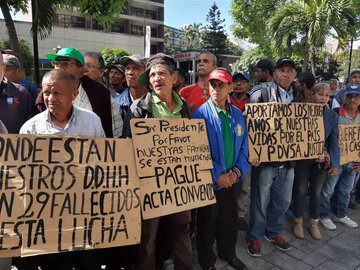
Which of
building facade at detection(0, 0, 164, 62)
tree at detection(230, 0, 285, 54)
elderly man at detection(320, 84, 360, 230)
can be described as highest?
building facade at detection(0, 0, 164, 62)

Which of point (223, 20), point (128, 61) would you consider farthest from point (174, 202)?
point (223, 20)

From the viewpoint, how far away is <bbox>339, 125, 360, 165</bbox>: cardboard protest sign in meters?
4.06

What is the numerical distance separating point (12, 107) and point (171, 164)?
1.63 meters

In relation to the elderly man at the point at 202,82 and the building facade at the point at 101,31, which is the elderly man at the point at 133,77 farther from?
the building facade at the point at 101,31

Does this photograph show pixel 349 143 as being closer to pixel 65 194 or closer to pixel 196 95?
pixel 196 95

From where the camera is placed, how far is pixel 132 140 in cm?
247

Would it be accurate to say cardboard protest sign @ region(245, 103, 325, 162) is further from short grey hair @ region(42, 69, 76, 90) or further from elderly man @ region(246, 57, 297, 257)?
short grey hair @ region(42, 69, 76, 90)

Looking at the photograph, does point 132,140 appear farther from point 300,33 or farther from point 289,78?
point 300,33

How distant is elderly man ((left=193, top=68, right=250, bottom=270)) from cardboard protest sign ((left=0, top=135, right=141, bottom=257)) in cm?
90

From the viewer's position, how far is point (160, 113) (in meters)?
2.73

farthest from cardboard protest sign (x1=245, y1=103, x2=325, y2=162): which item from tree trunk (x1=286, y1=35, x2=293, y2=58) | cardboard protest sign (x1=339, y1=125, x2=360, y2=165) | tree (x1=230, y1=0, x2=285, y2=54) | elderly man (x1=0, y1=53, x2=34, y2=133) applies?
tree (x1=230, y1=0, x2=285, y2=54)

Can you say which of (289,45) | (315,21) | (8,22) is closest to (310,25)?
(315,21)

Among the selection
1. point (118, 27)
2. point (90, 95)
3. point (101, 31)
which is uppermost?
point (118, 27)

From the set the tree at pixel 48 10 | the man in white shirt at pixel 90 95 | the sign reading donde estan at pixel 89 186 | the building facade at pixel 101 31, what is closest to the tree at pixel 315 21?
the tree at pixel 48 10
